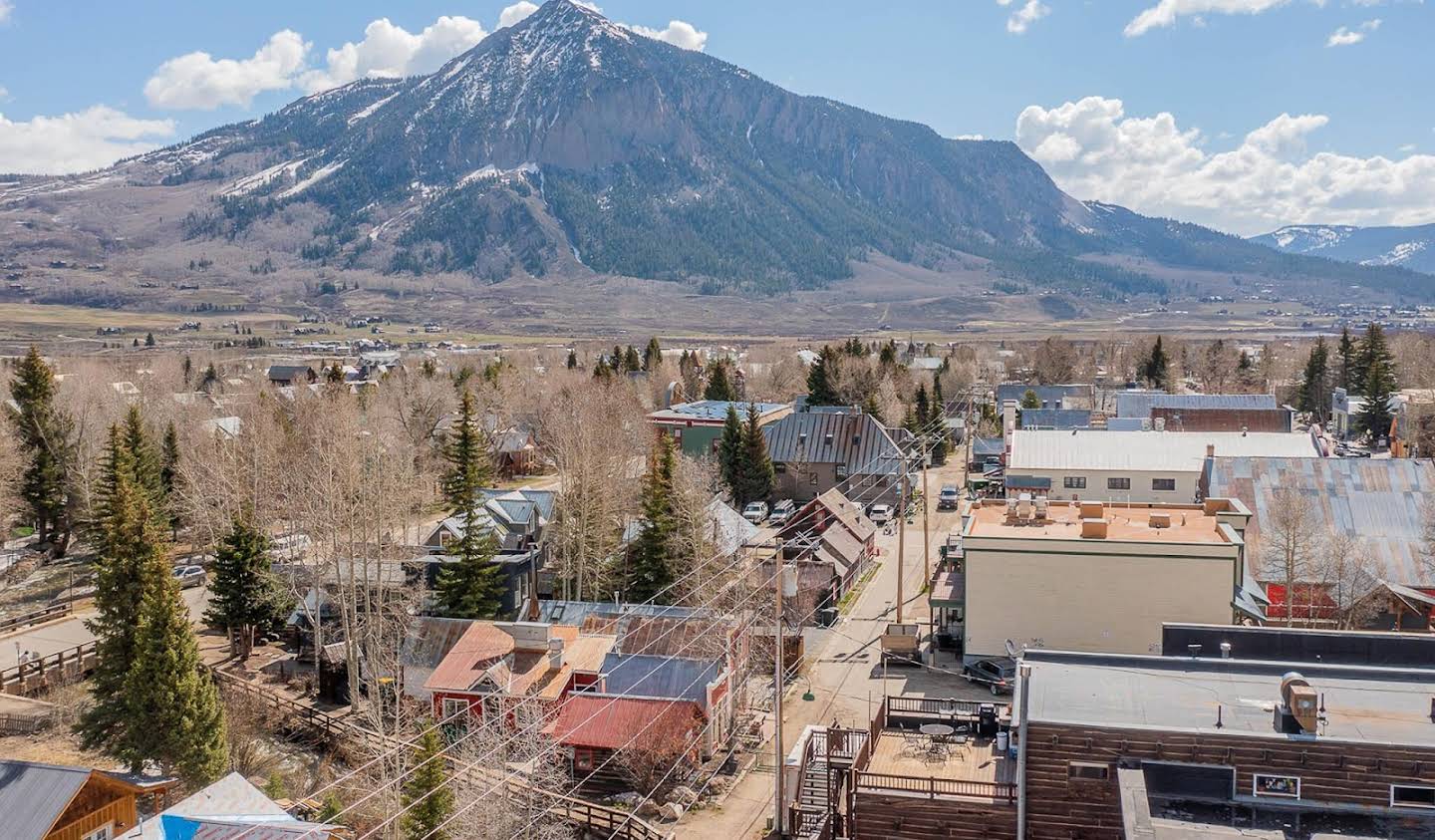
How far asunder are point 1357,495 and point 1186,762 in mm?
35438

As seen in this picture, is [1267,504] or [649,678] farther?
[1267,504]

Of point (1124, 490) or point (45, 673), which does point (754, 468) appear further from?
A: point (45, 673)

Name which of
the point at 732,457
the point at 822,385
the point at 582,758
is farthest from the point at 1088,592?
the point at 822,385

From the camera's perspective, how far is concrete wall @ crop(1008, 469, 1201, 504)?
Result: 5594 centimetres

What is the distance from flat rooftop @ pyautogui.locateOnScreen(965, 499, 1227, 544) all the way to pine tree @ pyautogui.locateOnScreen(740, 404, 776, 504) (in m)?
26.1

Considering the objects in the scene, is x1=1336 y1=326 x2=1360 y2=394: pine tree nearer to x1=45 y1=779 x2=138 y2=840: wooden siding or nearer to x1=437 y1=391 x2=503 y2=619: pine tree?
x1=437 y1=391 x2=503 y2=619: pine tree

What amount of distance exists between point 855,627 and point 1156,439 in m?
24.1

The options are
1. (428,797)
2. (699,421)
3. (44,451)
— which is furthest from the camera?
(699,421)

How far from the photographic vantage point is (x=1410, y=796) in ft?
58.4

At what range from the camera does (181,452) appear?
60.7 meters

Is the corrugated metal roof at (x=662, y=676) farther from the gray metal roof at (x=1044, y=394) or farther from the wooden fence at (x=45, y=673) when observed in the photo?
the gray metal roof at (x=1044, y=394)

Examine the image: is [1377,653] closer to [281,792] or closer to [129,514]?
[281,792]

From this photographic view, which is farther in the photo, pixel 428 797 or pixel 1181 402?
pixel 1181 402

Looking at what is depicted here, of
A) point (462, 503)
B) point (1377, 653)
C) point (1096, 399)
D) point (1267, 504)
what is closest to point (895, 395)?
Result: point (1096, 399)
